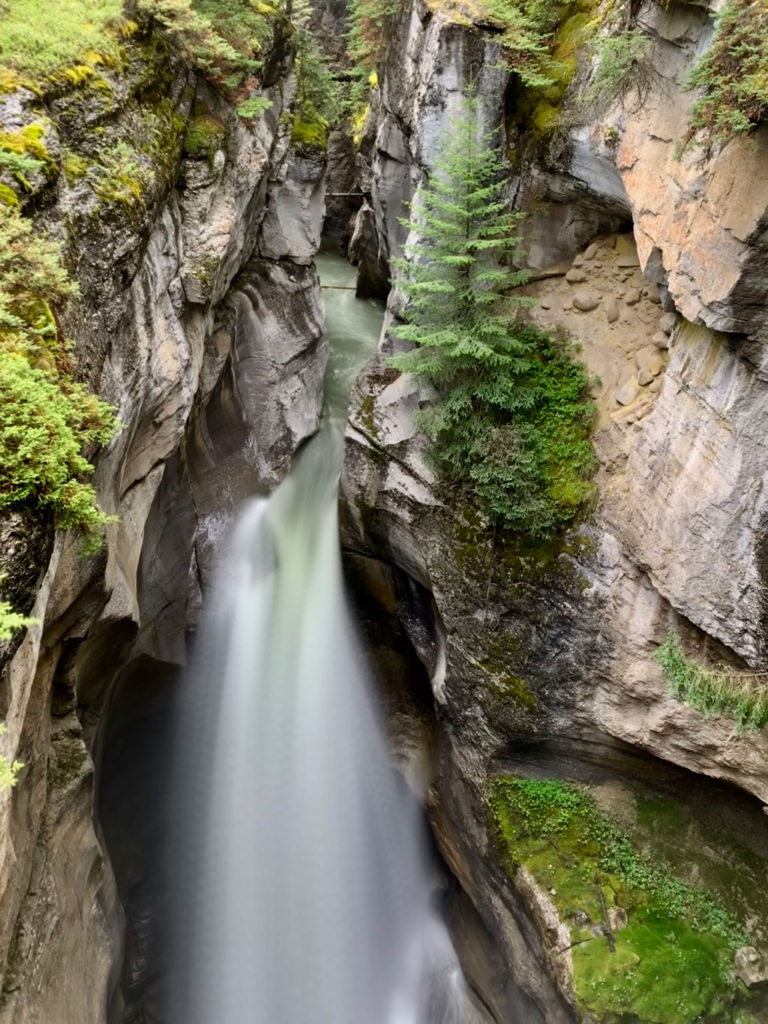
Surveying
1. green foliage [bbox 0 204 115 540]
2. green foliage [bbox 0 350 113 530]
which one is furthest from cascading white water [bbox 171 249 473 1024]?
green foliage [bbox 0 350 113 530]

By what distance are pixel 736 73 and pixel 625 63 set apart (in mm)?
2293

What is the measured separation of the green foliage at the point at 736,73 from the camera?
5.52 metres

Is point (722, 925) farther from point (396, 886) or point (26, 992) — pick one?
point (26, 992)

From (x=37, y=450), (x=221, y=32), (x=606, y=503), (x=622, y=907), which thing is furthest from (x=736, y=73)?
(x=221, y=32)

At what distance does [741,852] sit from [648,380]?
600cm

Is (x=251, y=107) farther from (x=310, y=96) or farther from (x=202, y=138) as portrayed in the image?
(x=310, y=96)

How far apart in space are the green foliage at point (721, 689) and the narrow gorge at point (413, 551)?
0.18 feet

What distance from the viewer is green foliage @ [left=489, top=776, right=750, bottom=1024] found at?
7.00 m

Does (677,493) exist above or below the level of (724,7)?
below

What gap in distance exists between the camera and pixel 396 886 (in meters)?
10.8

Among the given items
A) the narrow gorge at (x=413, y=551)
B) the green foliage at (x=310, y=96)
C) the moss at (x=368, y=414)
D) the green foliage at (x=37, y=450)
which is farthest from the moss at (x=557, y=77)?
the green foliage at (x=37, y=450)

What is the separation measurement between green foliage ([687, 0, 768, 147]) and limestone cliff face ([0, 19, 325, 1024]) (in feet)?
20.9

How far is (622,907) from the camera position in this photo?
7.55 metres

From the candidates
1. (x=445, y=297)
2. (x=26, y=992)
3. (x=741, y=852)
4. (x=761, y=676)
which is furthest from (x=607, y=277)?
(x=26, y=992)
